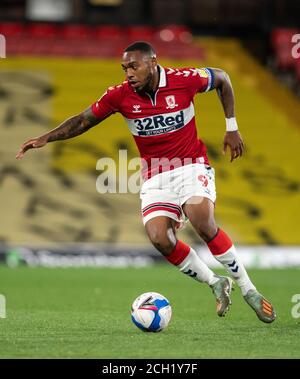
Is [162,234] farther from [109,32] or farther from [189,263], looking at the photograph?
[109,32]

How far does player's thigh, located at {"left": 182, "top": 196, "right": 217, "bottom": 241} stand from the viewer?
8.21 meters

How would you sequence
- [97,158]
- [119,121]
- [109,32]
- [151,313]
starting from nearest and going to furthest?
1. [151,313]
2. [97,158]
3. [119,121]
4. [109,32]

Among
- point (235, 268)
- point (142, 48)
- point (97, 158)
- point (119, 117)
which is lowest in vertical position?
point (235, 268)

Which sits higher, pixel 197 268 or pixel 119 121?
pixel 119 121

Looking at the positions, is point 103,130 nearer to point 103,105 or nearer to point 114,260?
point 114,260

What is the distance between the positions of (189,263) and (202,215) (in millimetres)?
494

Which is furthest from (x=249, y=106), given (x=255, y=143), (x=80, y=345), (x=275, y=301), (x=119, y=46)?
(x=80, y=345)

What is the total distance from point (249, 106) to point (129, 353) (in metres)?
16.0

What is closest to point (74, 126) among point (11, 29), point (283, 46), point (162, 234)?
point (162, 234)

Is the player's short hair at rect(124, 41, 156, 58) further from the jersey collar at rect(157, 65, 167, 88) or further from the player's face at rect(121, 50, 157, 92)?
the jersey collar at rect(157, 65, 167, 88)

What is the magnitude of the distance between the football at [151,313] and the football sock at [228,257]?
2.18 feet

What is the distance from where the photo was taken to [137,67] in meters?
8.26

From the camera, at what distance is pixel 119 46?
22469mm

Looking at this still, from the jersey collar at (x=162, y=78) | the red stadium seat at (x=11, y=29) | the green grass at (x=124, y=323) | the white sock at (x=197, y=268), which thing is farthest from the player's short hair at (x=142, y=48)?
the red stadium seat at (x=11, y=29)
